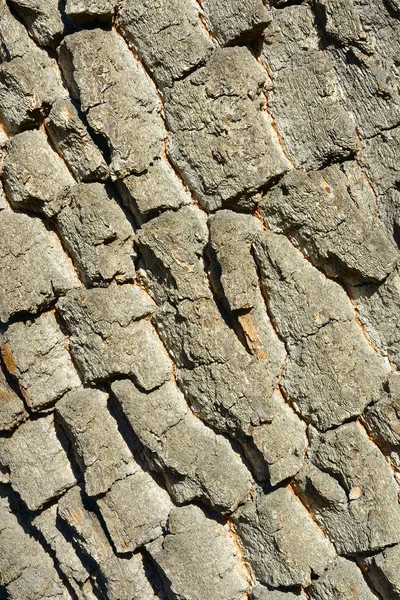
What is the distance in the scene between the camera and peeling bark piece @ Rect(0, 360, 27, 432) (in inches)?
66.5

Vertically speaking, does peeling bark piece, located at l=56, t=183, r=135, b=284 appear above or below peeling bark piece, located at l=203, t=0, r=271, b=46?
below

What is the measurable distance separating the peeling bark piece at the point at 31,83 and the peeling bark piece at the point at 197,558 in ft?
3.13

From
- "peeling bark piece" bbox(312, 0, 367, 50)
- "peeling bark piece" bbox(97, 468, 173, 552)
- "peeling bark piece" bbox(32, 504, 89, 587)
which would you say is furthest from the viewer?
"peeling bark piece" bbox(32, 504, 89, 587)

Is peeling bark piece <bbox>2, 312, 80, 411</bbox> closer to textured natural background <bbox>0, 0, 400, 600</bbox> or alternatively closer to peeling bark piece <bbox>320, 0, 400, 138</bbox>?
textured natural background <bbox>0, 0, 400, 600</bbox>

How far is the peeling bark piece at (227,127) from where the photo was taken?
1.48m

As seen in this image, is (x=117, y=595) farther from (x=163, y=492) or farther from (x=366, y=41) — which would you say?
(x=366, y=41)

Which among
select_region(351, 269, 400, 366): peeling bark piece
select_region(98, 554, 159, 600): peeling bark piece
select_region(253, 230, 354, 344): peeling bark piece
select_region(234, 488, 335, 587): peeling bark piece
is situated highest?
select_region(253, 230, 354, 344): peeling bark piece

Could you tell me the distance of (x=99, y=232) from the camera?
1.56 metres

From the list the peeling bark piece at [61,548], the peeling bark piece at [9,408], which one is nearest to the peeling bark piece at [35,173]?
the peeling bark piece at [9,408]

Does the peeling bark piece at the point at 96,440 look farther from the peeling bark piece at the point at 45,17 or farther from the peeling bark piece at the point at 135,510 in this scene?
the peeling bark piece at the point at 45,17

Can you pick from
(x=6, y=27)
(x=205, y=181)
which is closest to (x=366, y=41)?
(x=205, y=181)

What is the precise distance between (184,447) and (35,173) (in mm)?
687

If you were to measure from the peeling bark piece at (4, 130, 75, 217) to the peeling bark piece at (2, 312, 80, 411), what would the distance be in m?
0.26

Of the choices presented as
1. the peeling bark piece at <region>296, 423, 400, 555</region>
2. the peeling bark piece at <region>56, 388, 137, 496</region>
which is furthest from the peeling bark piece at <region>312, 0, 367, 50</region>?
the peeling bark piece at <region>56, 388, 137, 496</region>
